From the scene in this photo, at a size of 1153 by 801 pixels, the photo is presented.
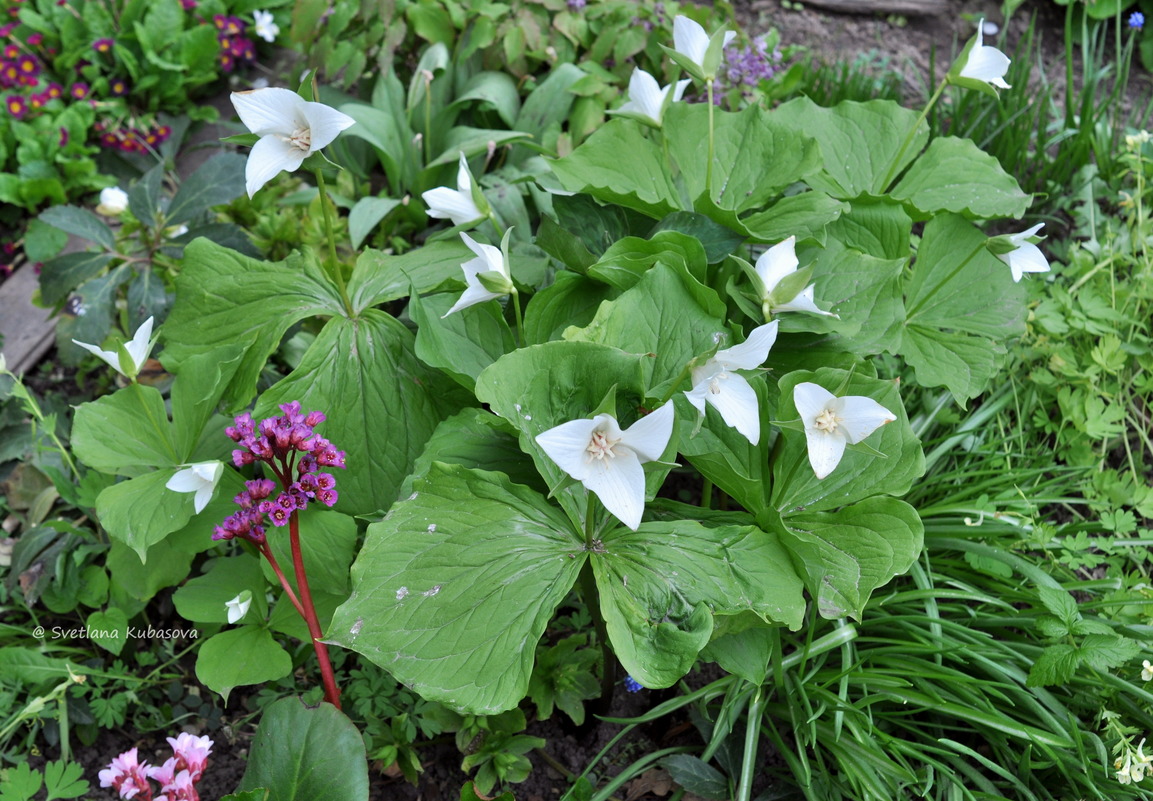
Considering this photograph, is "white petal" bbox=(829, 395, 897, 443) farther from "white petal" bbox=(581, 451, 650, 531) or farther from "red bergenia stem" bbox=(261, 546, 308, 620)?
"red bergenia stem" bbox=(261, 546, 308, 620)

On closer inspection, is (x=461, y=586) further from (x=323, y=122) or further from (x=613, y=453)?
(x=323, y=122)

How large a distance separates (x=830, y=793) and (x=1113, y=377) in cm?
164

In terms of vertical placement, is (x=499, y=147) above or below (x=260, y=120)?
below

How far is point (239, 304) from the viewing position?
2.05 m

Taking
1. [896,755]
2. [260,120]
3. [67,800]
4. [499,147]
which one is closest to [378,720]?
[67,800]

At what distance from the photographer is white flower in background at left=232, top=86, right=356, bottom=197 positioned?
1.48 m

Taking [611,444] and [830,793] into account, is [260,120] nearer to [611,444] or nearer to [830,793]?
[611,444]

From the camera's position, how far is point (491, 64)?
120 inches

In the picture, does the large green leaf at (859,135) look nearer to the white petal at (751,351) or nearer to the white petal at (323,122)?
the white petal at (751,351)

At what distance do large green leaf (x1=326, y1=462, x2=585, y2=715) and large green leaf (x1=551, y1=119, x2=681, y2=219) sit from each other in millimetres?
837

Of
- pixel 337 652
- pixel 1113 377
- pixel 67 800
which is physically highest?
pixel 1113 377

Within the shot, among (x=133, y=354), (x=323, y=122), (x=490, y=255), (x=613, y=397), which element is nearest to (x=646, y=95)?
(x=490, y=255)

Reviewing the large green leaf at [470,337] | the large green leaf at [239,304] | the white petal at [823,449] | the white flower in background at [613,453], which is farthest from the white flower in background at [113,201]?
the white petal at [823,449]

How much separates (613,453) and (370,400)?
2.74ft
